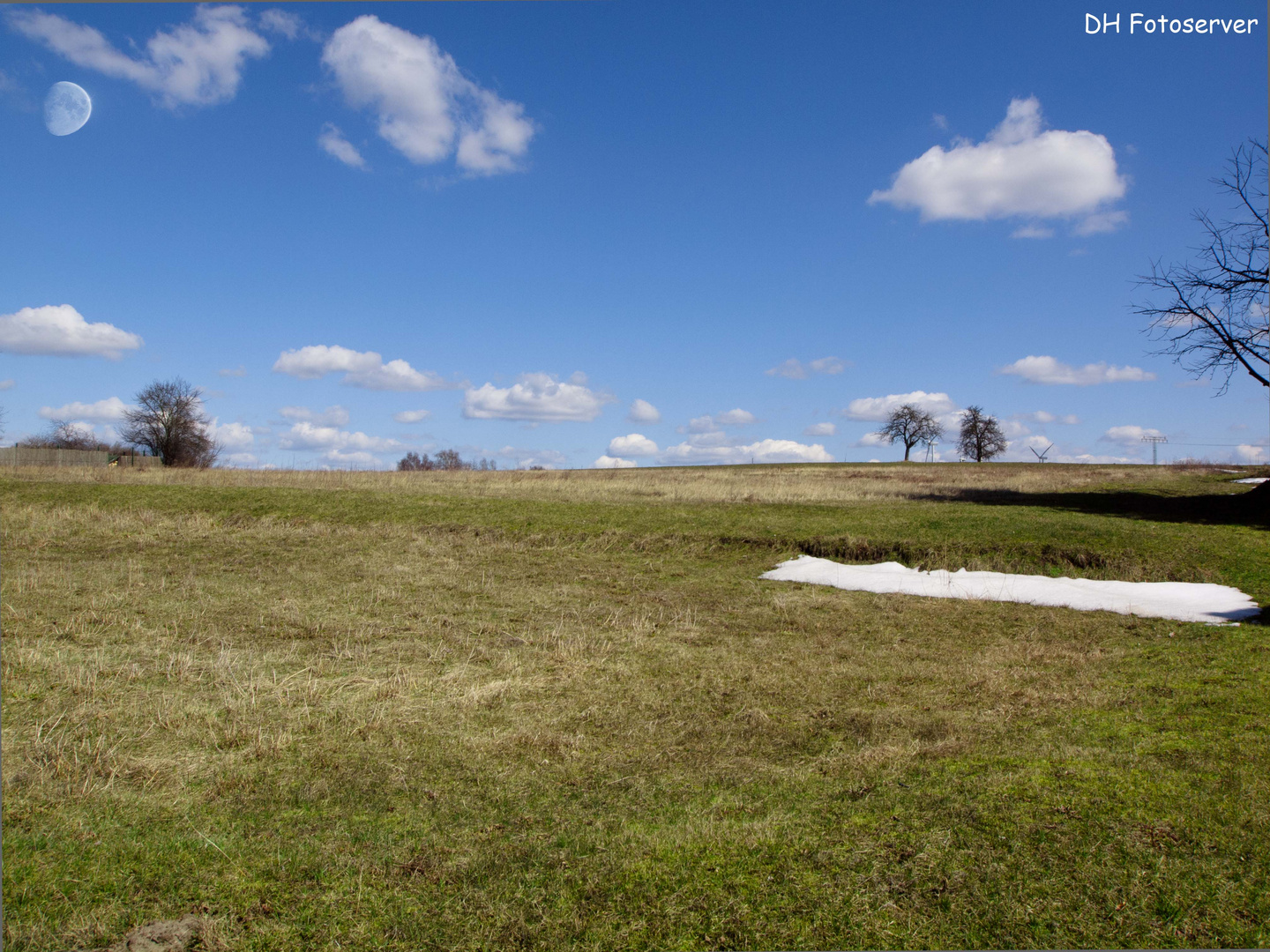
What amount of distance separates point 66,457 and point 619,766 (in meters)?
75.0

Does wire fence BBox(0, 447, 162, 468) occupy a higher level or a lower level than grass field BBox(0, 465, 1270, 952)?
higher

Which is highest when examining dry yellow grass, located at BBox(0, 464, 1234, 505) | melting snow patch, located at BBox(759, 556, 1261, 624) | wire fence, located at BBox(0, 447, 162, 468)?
wire fence, located at BBox(0, 447, 162, 468)

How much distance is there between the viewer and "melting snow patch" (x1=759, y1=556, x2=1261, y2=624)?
1206cm

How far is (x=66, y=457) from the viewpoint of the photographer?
204 ft

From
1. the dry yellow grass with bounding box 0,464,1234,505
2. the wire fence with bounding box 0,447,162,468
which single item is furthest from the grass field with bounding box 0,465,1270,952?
the wire fence with bounding box 0,447,162,468

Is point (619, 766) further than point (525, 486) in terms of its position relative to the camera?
No

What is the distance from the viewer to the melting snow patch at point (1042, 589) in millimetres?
12062

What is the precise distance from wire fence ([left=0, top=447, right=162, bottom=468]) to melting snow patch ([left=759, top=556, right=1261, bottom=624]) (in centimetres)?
6327

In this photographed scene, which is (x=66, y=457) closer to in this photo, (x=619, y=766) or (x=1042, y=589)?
(x=619, y=766)

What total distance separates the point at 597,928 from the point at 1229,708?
6.83m

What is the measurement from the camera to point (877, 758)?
598 cm

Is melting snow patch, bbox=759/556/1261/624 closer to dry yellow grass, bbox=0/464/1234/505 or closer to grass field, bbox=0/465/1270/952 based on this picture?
grass field, bbox=0/465/1270/952

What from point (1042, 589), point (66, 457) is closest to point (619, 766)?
point (1042, 589)

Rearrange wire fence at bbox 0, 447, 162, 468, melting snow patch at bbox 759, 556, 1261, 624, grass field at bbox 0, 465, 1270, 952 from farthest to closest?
wire fence at bbox 0, 447, 162, 468
melting snow patch at bbox 759, 556, 1261, 624
grass field at bbox 0, 465, 1270, 952
